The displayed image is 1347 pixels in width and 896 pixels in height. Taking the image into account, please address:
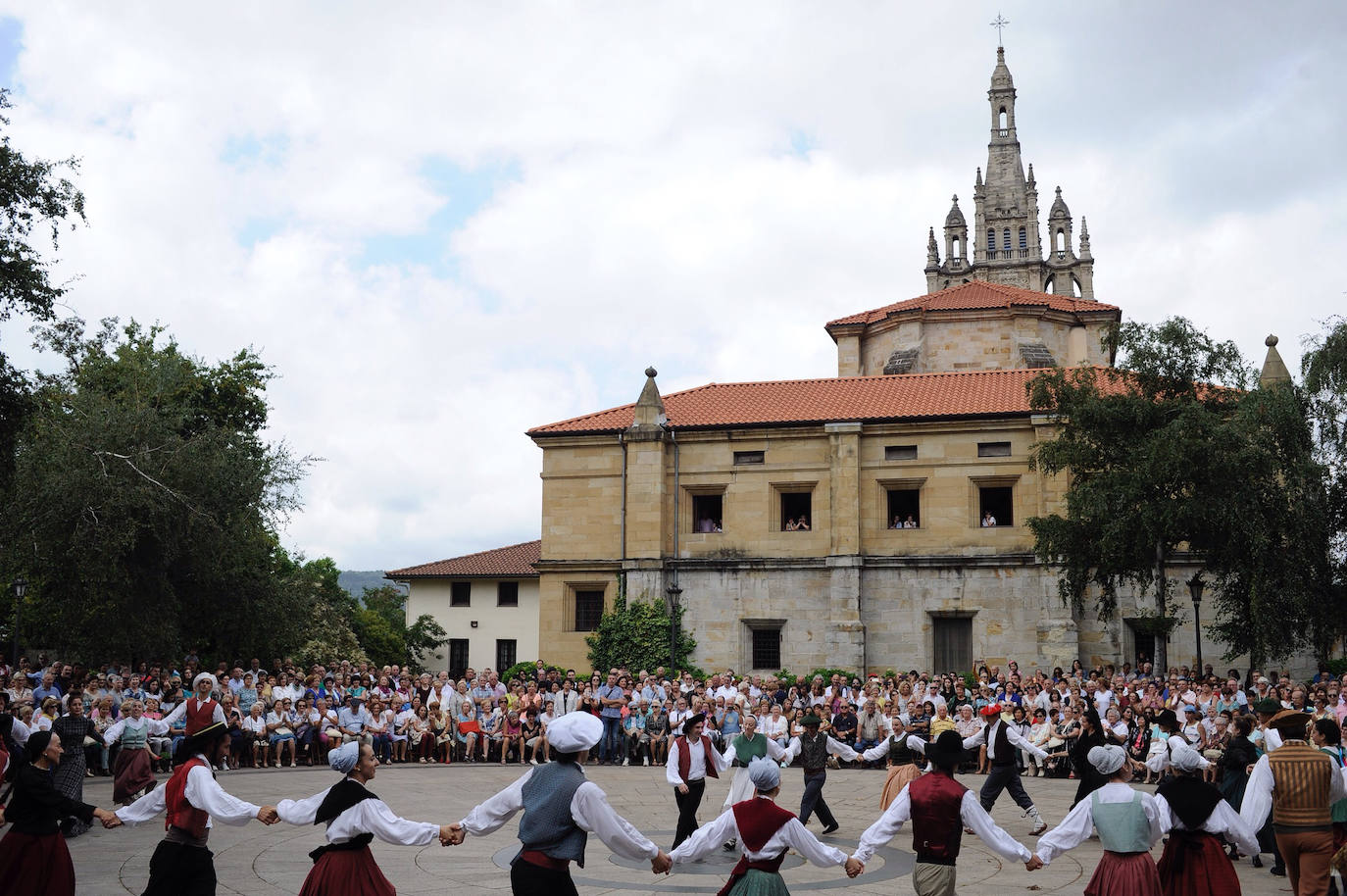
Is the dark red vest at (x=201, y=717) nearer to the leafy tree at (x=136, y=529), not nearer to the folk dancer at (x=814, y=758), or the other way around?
the leafy tree at (x=136, y=529)

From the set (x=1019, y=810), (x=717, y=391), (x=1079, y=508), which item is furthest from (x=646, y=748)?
(x=717, y=391)

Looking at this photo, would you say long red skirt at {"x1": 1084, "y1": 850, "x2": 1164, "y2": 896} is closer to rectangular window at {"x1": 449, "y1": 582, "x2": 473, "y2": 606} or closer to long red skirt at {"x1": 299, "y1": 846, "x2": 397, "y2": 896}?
long red skirt at {"x1": 299, "y1": 846, "x2": 397, "y2": 896}

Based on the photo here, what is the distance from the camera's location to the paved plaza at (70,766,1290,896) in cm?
1200

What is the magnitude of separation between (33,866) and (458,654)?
151 ft

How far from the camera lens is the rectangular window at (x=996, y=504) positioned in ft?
120

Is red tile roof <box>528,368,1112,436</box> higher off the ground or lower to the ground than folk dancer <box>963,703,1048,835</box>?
higher

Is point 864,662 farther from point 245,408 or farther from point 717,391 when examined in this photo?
point 245,408

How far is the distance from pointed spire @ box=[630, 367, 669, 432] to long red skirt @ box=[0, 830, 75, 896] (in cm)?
3030

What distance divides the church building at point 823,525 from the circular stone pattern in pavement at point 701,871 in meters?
21.6

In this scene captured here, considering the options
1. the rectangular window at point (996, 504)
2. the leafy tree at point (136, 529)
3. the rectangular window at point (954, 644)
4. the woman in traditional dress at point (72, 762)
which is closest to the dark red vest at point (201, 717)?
the woman in traditional dress at point (72, 762)

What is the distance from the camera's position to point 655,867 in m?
8.18

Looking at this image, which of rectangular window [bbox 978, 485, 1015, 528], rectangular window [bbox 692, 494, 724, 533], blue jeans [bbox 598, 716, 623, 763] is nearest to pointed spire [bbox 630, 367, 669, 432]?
rectangular window [bbox 692, 494, 724, 533]

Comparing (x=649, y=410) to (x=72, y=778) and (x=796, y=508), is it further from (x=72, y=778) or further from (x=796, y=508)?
(x=72, y=778)

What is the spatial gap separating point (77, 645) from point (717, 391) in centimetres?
2250
